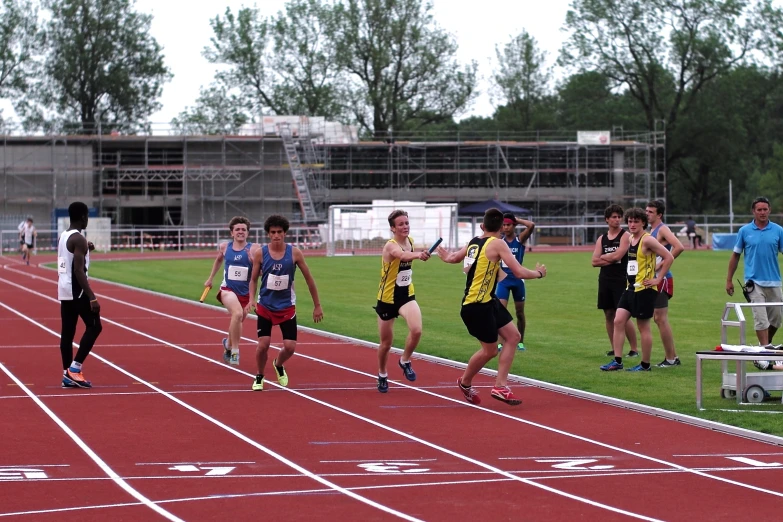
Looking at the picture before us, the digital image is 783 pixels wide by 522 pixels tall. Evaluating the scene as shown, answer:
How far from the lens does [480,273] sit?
36.7 ft

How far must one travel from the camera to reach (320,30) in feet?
260

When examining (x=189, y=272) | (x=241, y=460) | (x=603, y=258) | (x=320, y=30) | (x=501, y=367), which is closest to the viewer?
(x=241, y=460)

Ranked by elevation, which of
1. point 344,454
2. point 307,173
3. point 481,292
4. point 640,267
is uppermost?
point 307,173

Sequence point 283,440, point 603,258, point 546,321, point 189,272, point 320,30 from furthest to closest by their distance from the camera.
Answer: point 320,30
point 189,272
point 546,321
point 603,258
point 283,440

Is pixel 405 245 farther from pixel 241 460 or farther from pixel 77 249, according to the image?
pixel 241 460

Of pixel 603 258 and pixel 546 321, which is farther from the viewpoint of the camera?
pixel 546 321

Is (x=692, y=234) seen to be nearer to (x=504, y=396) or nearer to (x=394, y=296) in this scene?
(x=394, y=296)

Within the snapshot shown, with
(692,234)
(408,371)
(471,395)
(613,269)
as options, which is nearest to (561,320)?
(613,269)

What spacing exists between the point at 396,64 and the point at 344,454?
70.7 metres

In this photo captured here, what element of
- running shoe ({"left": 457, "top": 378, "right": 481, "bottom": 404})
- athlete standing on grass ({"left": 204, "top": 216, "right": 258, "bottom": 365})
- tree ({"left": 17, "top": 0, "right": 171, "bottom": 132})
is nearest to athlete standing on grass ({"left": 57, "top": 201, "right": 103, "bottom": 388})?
athlete standing on grass ({"left": 204, "top": 216, "right": 258, "bottom": 365})

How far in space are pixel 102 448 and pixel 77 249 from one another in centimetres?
371

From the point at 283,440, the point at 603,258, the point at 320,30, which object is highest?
the point at 320,30

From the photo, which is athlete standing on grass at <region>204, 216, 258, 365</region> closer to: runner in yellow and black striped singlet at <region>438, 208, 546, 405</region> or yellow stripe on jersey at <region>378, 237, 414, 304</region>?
yellow stripe on jersey at <region>378, 237, 414, 304</region>

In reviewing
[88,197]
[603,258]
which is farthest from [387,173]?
[603,258]
